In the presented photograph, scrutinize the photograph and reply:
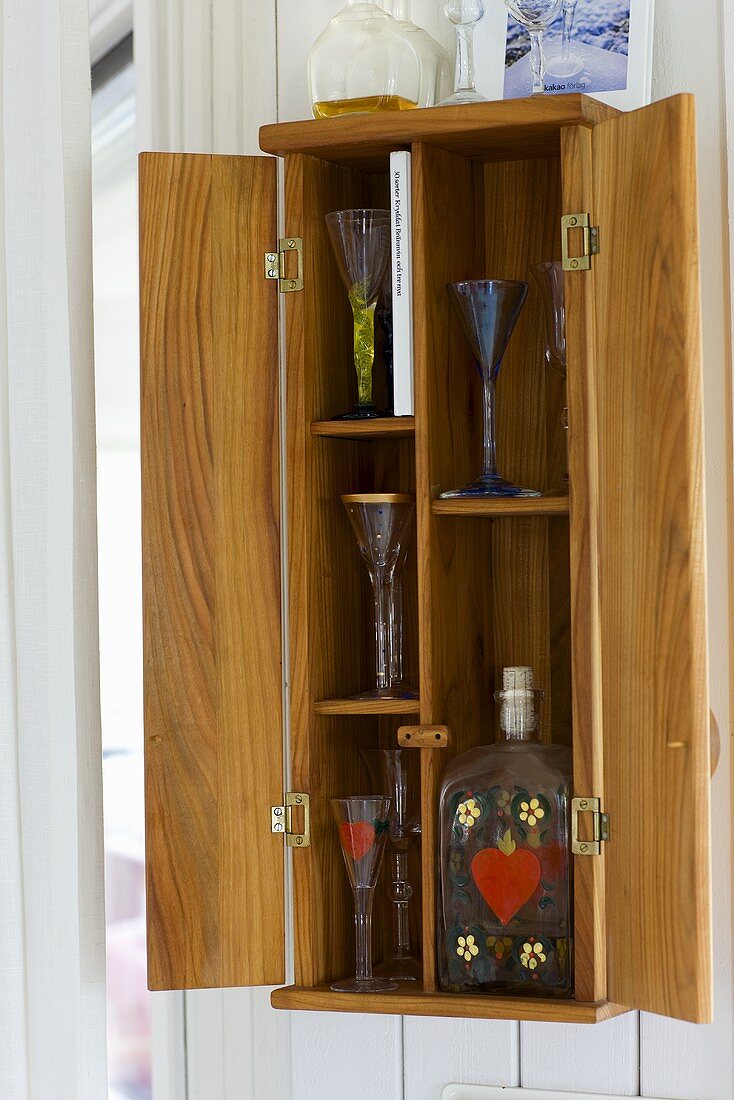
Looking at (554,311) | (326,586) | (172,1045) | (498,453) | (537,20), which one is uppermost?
(537,20)

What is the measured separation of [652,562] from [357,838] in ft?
1.12

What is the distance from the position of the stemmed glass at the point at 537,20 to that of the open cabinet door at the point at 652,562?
5.0 inches

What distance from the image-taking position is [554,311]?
110 centimetres

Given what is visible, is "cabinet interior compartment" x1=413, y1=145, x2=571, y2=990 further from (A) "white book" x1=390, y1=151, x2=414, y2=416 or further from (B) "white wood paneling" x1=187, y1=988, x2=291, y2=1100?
(B) "white wood paneling" x1=187, y1=988, x2=291, y2=1100

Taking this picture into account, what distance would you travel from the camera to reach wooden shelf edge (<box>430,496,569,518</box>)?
40.7 inches

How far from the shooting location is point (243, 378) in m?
1.12

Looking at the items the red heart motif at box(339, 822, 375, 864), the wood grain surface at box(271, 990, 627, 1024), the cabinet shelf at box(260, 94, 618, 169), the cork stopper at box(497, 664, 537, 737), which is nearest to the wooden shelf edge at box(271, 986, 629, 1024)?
the wood grain surface at box(271, 990, 627, 1024)

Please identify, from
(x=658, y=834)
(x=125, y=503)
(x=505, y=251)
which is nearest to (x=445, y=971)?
(x=658, y=834)

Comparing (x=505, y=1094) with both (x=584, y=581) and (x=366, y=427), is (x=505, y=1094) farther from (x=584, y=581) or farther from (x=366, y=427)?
(x=366, y=427)

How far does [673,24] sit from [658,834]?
0.72 meters

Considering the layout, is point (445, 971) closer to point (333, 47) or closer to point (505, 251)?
point (505, 251)

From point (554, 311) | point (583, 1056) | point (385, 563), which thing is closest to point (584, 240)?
point (554, 311)

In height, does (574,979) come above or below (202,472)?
below

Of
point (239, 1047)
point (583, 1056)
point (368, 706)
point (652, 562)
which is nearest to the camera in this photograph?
point (652, 562)
